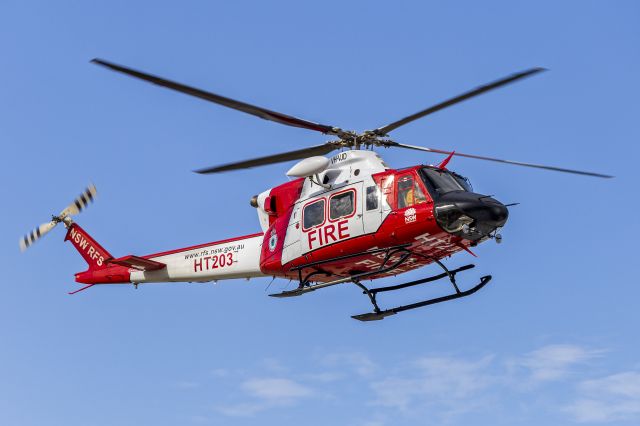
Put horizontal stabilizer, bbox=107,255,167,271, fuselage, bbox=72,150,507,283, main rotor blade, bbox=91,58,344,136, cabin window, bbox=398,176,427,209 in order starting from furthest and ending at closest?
horizontal stabilizer, bbox=107,255,167,271, cabin window, bbox=398,176,427,209, fuselage, bbox=72,150,507,283, main rotor blade, bbox=91,58,344,136

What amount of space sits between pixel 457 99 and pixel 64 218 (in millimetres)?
13241

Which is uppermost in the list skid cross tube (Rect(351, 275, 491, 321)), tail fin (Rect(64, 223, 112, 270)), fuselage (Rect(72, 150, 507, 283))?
tail fin (Rect(64, 223, 112, 270))

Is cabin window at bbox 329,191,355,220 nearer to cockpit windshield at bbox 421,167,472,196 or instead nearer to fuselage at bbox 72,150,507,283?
fuselage at bbox 72,150,507,283

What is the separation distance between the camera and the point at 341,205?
19.2 meters

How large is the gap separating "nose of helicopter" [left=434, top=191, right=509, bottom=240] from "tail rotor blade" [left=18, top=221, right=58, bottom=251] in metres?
12.8

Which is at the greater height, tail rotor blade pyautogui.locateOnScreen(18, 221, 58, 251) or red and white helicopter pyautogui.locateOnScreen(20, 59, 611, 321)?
tail rotor blade pyautogui.locateOnScreen(18, 221, 58, 251)

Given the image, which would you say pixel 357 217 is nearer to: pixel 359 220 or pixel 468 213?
pixel 359 220

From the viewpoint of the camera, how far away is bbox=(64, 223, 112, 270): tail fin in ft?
82.6

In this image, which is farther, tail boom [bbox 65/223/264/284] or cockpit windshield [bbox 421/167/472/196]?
tail boom [bbox 65/223/264/284]

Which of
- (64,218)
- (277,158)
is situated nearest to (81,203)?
(64,218)

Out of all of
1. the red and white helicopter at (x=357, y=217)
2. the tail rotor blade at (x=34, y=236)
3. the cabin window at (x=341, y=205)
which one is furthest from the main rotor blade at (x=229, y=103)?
the tail rotor blade at (x=34, y=236)

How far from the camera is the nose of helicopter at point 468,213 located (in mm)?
17609

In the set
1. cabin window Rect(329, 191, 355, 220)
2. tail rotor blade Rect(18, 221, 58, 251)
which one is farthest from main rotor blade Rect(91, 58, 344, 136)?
tail rotor blade Rect(18, 221, 58, 251)

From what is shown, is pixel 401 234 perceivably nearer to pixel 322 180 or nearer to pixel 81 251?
pixel 322 180
